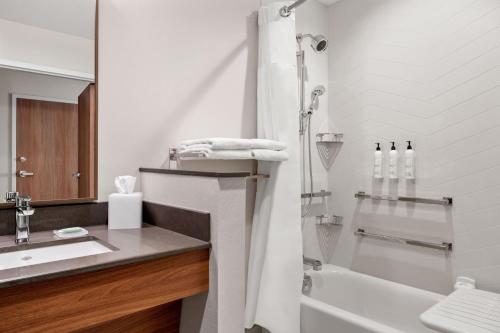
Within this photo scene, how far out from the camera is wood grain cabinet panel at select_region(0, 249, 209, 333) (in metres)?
0.87

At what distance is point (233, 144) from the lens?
1.53 metres

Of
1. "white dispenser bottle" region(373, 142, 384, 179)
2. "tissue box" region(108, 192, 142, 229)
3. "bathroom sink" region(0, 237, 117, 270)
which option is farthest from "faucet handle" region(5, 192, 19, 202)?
"white dispenser bottle" region(373, 142, 384, 179)

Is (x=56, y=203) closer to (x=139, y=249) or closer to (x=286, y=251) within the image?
(x=139, y=249)

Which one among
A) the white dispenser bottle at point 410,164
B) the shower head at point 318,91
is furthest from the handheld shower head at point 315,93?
the white dispenser bottle at point 410,164

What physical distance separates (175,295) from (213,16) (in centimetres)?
154

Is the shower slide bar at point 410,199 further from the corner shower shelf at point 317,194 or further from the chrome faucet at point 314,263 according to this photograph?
the chrome faucet at point 314,263

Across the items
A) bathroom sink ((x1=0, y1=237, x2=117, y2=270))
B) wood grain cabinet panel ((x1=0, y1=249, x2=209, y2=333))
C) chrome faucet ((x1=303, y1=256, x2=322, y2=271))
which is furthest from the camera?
chrome faucet ((x1=303, y1=256, x2=322, y2=271))

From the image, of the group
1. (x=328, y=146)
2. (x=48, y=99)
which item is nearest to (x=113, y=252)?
(x=48, y=99)

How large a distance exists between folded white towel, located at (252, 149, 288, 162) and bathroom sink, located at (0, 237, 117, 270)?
771 mm

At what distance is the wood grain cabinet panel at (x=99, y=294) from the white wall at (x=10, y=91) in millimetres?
625

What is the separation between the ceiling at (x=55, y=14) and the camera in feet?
4.41

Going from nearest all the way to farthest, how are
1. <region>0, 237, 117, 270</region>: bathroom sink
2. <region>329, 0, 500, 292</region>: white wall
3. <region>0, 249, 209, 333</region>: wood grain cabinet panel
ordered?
<region>0, 249, 209, 333</region>: wood grain cabinet panel → <region>0, 237, 117, 270</region>: bathroom sink → <region>329, 0, 500, 292</region>: white wall

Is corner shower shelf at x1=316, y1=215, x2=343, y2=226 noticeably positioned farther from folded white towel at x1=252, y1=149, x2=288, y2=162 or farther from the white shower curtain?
folded white towel at x1=252, y1=149, x2=288, y2=162

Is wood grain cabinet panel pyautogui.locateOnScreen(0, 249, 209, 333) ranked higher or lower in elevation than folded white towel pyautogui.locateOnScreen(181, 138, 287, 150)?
lower
